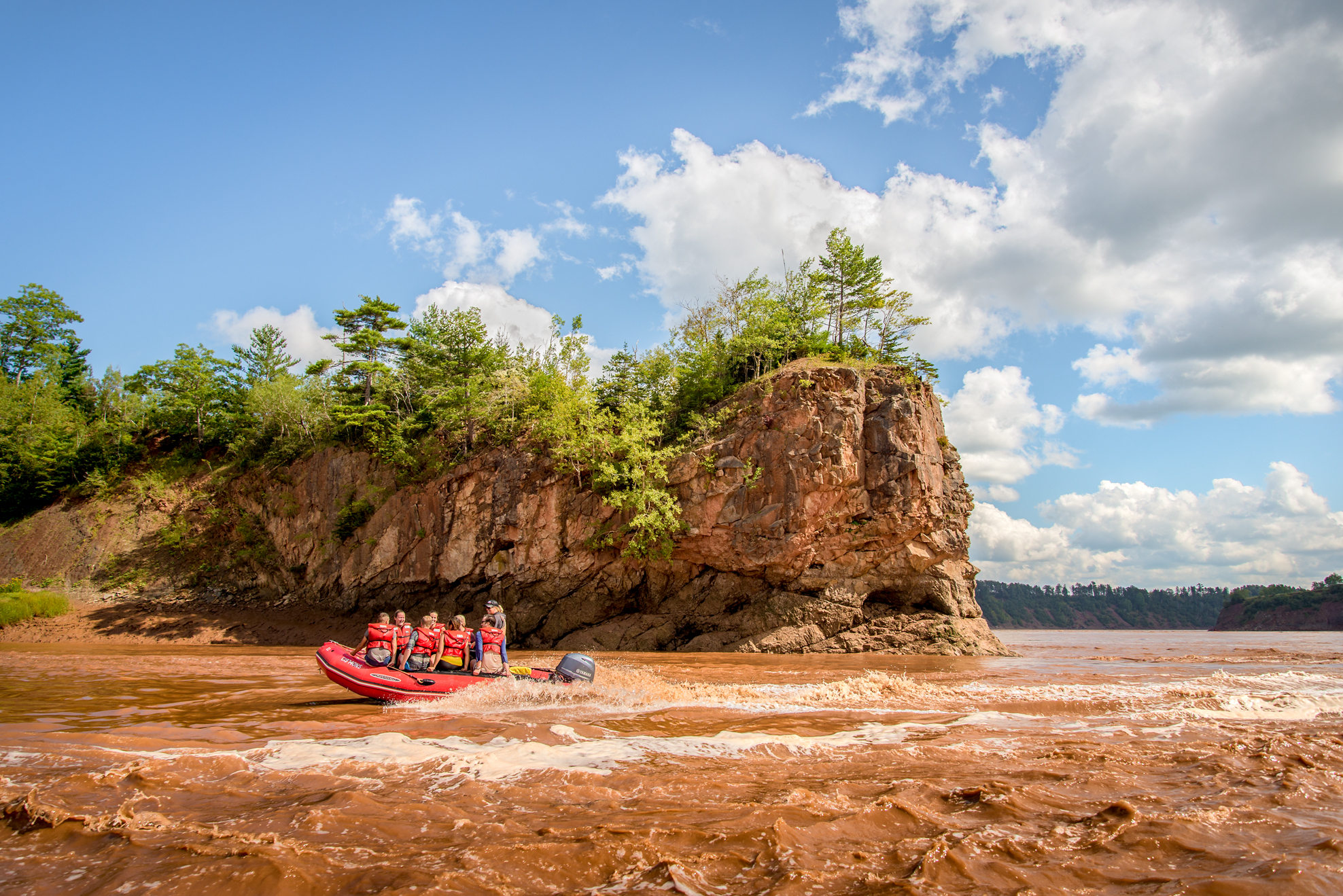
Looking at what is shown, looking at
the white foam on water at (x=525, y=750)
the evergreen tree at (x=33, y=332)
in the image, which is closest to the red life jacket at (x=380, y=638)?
the white foam on water at (x=525, y=750)

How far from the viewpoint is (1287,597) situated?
8669 cm

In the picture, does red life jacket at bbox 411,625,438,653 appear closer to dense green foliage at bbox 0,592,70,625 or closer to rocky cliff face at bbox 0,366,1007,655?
rocky cliff face at bbox 0,366,1007,655

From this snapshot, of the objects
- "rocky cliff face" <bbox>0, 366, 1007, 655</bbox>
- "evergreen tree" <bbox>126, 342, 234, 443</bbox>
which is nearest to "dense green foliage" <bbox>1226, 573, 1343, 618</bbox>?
"rocky cliff face" <bbox>0, 366, 1007, 655</bbox>

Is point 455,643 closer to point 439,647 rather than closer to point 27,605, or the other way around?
point 439,647

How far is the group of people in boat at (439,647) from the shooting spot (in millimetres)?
12312

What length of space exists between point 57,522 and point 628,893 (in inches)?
1712

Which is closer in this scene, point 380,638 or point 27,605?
point 380,638

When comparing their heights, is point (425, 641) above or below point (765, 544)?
below

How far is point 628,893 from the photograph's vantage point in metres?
3.55

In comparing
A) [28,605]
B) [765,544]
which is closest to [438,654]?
[765,544]

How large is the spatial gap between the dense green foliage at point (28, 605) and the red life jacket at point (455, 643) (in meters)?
27.5

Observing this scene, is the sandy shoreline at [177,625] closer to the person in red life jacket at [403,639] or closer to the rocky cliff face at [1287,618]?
the person in red life jacket at [403,639]

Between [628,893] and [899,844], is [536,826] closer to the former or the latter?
[628,893]

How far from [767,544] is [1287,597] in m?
103
